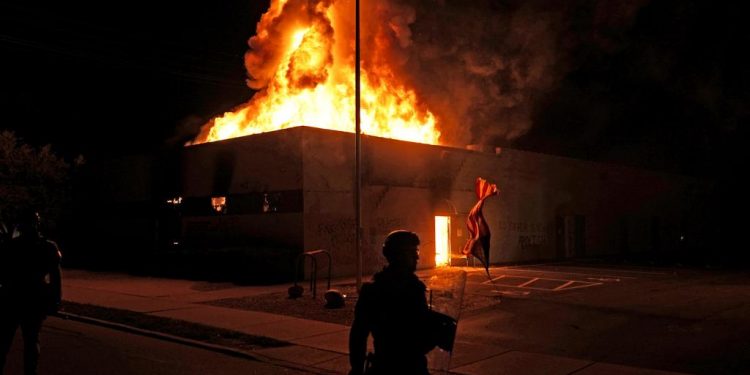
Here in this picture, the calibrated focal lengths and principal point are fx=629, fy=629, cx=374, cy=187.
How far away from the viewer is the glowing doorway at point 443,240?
23.6 m

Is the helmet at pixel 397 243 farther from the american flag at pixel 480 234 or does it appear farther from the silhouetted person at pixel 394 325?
the american flag at pixel 480 234

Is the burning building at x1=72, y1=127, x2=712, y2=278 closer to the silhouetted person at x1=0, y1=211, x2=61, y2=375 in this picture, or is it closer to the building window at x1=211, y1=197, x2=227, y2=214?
the building window at x1=211, y1=197, x2=227, y2=214

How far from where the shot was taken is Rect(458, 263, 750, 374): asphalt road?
28.3ft

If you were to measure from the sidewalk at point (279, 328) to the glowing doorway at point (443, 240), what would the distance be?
776cm

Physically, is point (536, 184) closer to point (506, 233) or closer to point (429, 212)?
point (506, 233)

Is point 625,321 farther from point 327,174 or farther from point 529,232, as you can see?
point 529,232

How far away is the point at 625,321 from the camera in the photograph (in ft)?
37.0

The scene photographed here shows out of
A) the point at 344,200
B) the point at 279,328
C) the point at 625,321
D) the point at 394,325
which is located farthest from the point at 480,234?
the point at 394,325

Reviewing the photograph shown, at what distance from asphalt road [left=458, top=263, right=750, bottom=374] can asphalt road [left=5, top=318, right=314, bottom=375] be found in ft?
12.3

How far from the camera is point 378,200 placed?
20953mm

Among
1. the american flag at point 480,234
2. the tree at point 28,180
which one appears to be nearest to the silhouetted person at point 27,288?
the american flag at point 480,234

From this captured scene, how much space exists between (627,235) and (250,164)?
76.1ft

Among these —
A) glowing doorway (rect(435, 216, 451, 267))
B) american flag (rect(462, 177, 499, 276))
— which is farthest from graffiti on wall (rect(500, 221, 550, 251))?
american flag (rect(462, 177, 499, 276))

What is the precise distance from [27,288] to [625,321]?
9.58 meters
